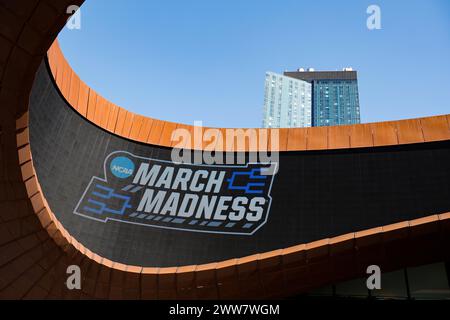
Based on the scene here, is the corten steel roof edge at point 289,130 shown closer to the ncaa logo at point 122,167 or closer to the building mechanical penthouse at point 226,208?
the building mechanical penthouse at point 226,208

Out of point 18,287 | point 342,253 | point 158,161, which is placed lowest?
point 18,287

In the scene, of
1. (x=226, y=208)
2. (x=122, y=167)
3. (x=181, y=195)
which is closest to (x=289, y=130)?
(x=226, y=208)

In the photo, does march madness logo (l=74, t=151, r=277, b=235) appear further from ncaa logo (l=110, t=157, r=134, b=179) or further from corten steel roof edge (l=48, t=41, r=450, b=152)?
corten steel roof edge (l=48, t=41, r=450, b=152)

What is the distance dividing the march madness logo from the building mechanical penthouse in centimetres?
5

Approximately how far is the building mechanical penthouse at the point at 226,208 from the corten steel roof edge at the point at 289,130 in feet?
0.13

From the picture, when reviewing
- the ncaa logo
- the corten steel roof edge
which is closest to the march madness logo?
the ncaa logo

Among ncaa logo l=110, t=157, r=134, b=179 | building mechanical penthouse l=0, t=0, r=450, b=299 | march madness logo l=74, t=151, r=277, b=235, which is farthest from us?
ncaa logo l=110, t=157, r=134, b=179

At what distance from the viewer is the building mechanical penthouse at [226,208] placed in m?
11.5

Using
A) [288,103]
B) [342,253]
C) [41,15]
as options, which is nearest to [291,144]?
[342,253]

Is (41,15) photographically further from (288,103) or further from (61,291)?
(288,103)

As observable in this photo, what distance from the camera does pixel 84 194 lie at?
13.5 m

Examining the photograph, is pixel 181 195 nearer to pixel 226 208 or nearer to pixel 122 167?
pixel 226 208

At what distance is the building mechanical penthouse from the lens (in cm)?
1145
